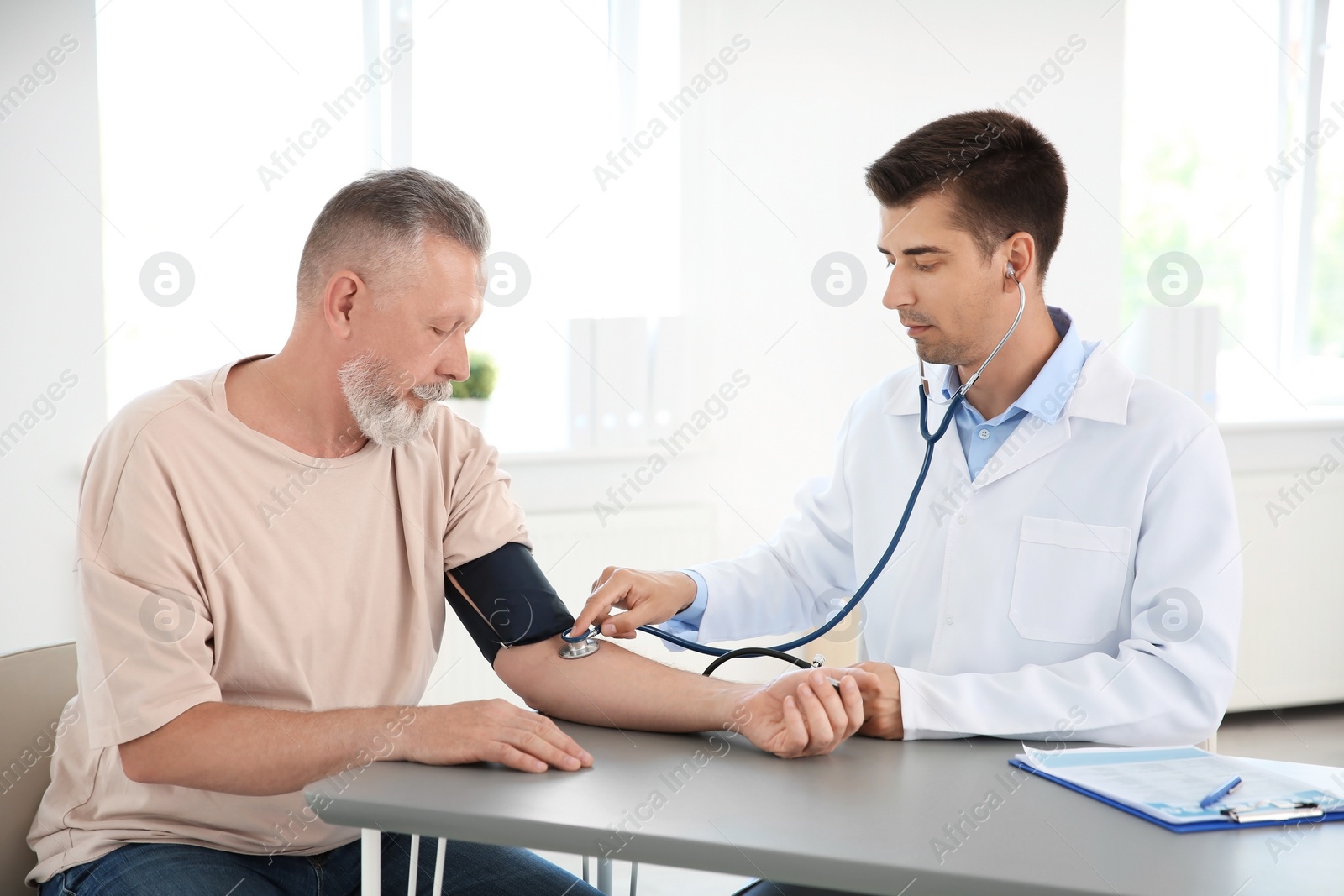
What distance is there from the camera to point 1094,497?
162 cm

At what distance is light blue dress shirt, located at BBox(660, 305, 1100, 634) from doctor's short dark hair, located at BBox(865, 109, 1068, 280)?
0.14 meters

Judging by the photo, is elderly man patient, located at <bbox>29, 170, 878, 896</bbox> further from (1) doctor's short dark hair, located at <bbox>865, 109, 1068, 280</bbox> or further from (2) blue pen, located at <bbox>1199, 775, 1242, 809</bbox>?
(1) doctor's short dark hair, located at <bbox>865, 109, 1068, 280</bbox>

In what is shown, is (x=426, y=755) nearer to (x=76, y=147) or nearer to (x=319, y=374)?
(x=319, y=374)

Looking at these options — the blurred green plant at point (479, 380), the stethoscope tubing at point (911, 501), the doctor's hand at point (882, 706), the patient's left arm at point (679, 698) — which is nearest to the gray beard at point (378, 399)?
the patient's left arm at point (679, 698)

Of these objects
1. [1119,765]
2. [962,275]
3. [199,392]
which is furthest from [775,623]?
[199,392]

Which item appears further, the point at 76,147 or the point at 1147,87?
the point at 1147,87

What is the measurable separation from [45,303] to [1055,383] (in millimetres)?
2335

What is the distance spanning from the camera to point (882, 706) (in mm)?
1343

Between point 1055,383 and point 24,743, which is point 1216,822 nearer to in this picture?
point 1055,383

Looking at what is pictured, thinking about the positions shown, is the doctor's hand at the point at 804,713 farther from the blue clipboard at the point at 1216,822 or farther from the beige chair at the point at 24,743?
the beige chair at the point at 24,743

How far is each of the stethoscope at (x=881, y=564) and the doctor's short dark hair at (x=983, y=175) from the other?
3.1 inches

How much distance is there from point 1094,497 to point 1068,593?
141 mm

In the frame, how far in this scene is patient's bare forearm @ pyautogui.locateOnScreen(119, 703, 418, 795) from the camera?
4.09 ft

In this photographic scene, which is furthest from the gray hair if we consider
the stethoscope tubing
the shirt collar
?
the shirt collar
